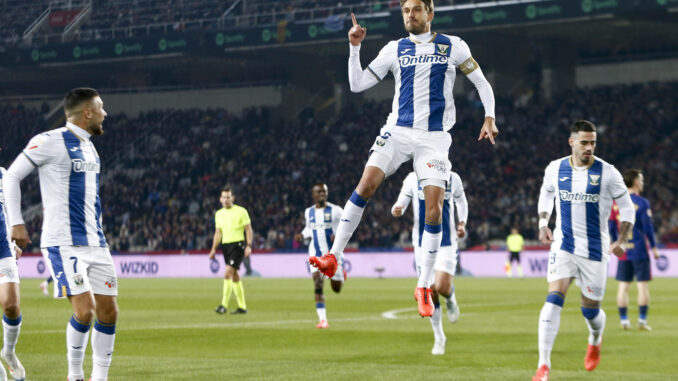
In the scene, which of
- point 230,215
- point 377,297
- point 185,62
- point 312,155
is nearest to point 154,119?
point 185,62

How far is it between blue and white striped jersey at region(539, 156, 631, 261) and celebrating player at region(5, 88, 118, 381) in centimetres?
473

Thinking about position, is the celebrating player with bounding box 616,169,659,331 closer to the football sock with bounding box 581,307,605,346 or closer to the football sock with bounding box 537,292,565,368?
the football sock with bounding box 581,307,605,346

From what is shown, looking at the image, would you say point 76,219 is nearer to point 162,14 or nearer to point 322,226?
point 322,226

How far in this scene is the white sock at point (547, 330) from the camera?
9648 millimetres

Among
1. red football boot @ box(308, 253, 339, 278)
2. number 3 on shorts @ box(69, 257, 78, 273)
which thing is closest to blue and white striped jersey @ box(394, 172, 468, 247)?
red football boot @ box(308, 253, 339, 278)

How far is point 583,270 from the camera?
1027 centimetres

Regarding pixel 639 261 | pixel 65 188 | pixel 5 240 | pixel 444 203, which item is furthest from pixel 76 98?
pixel 639 261

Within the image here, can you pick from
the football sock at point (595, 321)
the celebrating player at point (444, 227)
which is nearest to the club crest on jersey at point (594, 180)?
the football sock at point (595, 321)

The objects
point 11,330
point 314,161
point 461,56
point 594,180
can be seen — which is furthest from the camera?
point 314,161

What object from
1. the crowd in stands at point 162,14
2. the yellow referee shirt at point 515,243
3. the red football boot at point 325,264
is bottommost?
the yellow referee shirt at point 515,243

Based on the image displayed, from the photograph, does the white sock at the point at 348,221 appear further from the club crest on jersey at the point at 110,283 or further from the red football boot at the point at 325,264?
the club crest on jersey at the point at 110,283

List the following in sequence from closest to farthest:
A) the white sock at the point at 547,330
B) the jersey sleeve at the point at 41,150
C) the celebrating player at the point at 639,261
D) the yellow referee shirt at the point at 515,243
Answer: the jersey sleeve at the point at 41,150 < the white sock at the point at 547,330 < the celebrating player at the point at 639,261 < the yellow referee shirt at the point at 515,243

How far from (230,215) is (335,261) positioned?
40.1ft

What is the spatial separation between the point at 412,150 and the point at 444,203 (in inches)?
219
